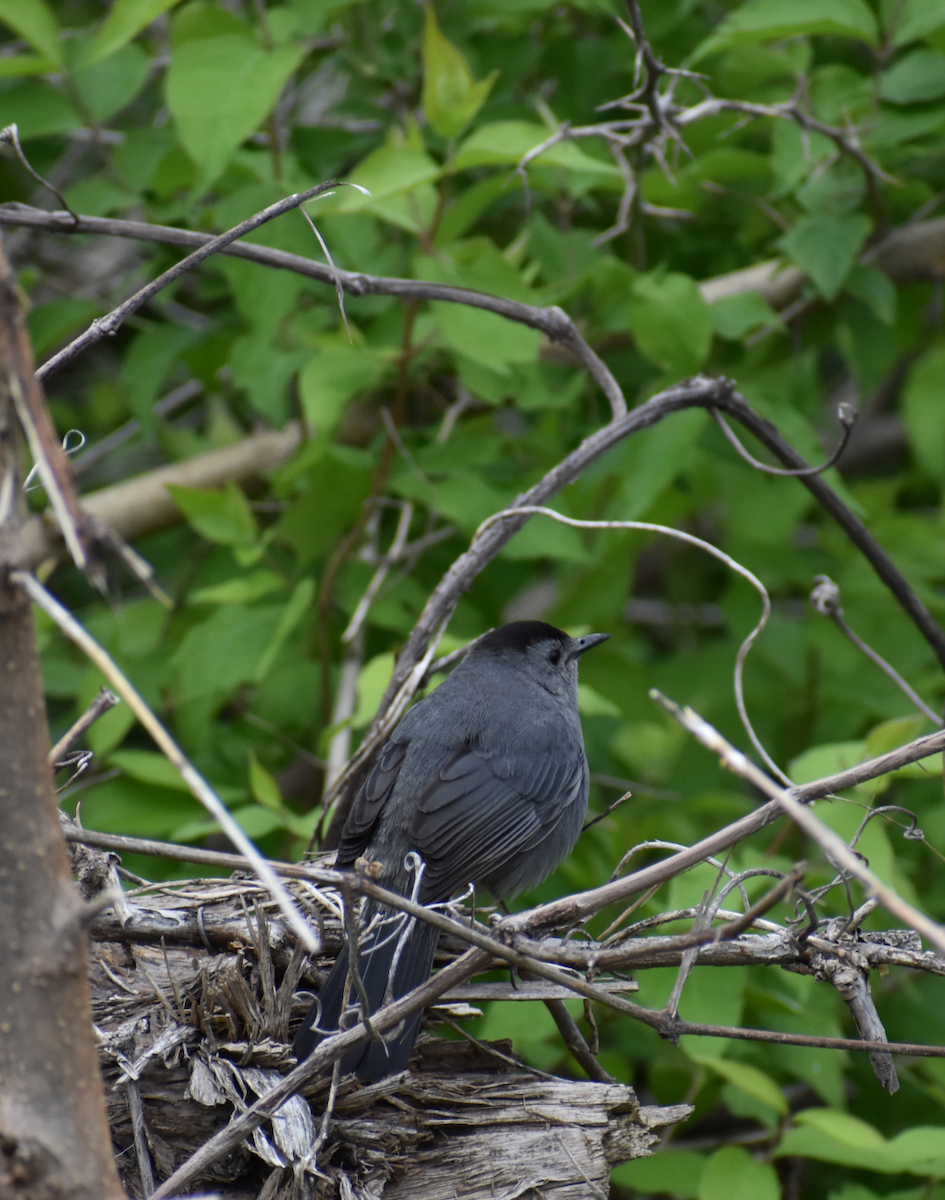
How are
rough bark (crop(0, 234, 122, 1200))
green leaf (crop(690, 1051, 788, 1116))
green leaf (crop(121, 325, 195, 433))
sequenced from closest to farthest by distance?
rough bark (crop(0, 234, 122, 1200)) < green leaf (crop(690, 1051, 788, 1116)) < green leaf (crop(121, 325, 195, 433))

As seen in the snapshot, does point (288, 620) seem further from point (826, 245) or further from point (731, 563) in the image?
point (826, 245)

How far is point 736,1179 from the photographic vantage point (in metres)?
2.23

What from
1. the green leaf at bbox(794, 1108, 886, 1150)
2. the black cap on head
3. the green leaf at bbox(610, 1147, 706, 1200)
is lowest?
the green leaf at bbox(610, 1147, 706, 1200)

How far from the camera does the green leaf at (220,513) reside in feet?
9.88

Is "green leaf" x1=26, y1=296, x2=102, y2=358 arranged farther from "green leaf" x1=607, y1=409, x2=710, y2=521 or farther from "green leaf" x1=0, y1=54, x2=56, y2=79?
"green leaf" x1=607, y1=409, x2=710, y2=521

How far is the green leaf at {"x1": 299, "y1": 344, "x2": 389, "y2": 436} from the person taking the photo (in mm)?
2748

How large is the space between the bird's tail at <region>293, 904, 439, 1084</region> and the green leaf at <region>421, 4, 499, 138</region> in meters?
1.87

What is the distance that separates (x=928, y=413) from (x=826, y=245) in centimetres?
76

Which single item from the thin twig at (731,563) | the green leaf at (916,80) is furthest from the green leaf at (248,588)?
the green leaf at (916,80)

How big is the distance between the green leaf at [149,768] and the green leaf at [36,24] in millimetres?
1905

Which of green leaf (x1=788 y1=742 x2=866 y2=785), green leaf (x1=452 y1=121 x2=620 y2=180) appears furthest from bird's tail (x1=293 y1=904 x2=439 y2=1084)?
green leaf (x1=452 y1=121 x2=620 y2=180)

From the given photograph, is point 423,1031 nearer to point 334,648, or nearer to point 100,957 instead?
point 100,957

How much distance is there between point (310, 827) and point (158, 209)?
6.48ft

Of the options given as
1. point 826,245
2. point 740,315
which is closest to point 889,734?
point 740,315
